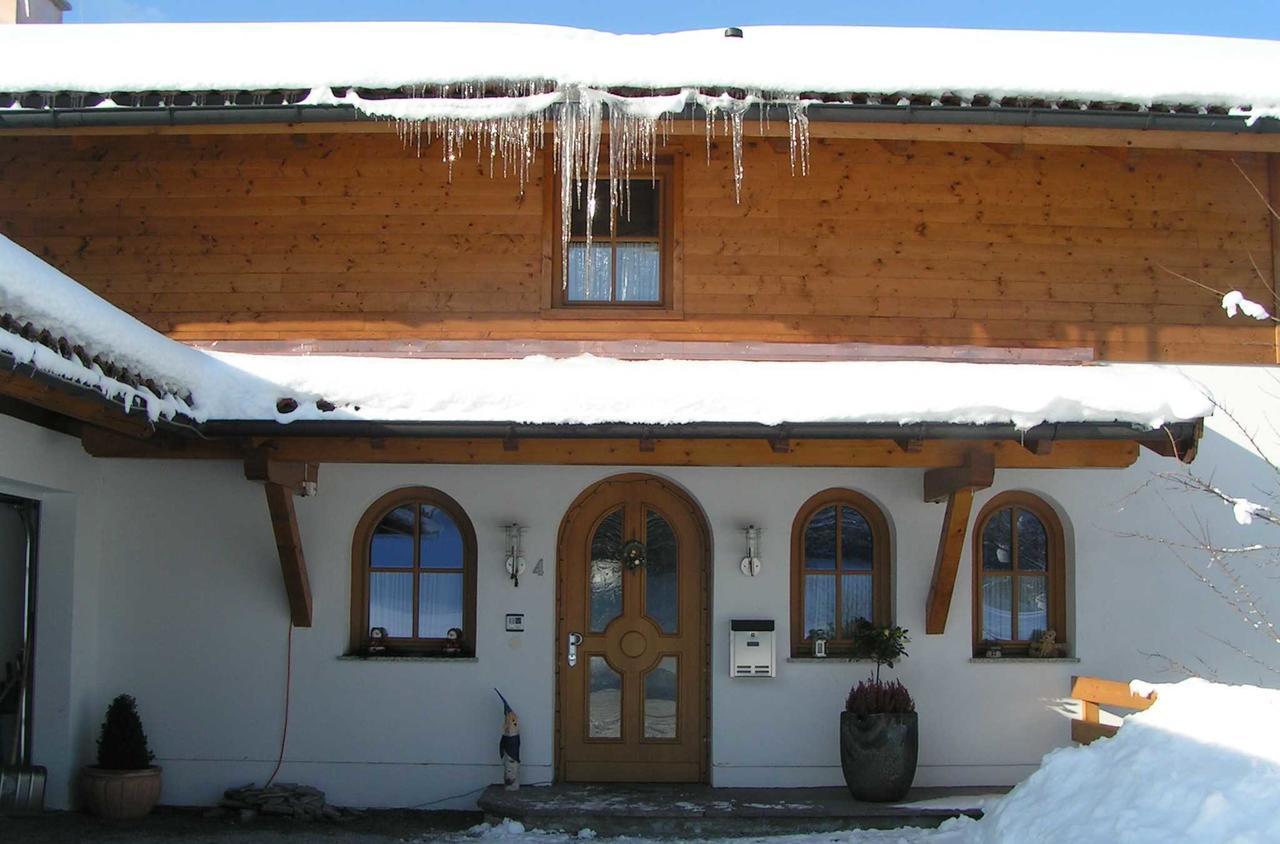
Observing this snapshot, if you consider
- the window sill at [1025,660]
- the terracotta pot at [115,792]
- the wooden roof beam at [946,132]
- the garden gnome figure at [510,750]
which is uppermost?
the wooden roof beam at [946,132]

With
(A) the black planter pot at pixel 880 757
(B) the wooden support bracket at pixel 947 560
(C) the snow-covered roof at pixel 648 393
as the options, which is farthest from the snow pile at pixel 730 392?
(A) the black planter pot at pixel 880 757

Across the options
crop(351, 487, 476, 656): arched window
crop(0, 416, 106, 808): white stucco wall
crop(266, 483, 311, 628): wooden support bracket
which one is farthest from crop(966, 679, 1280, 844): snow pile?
crop(0, 416, 106, 808): white stucco wall

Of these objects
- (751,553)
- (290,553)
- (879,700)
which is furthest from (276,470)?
(879,700)

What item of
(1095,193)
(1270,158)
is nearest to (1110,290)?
(1095,193)

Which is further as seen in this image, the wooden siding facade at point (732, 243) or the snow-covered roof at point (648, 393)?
the wooden siding facade at point (732, 243)

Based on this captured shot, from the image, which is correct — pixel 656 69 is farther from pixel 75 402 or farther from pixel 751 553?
pixel 75 402

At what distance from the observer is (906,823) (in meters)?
8.40

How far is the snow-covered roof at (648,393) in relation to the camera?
805 cm

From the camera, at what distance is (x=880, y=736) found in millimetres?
8750

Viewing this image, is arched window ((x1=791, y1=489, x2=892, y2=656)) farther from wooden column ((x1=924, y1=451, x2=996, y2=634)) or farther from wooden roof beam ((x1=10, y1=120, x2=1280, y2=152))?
wooden roof beam ((x1=10, y1=120, x2=1280, y2=152))

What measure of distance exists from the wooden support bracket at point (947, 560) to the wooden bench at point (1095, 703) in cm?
98

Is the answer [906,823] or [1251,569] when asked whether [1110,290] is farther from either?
[906,823]

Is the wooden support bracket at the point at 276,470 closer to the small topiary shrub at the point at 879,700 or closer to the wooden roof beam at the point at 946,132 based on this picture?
the wooden roof beam at the point at 946,132

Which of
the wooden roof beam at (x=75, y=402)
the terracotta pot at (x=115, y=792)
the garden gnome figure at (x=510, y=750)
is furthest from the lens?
the garden gnome figure at (x=510, y=750)
